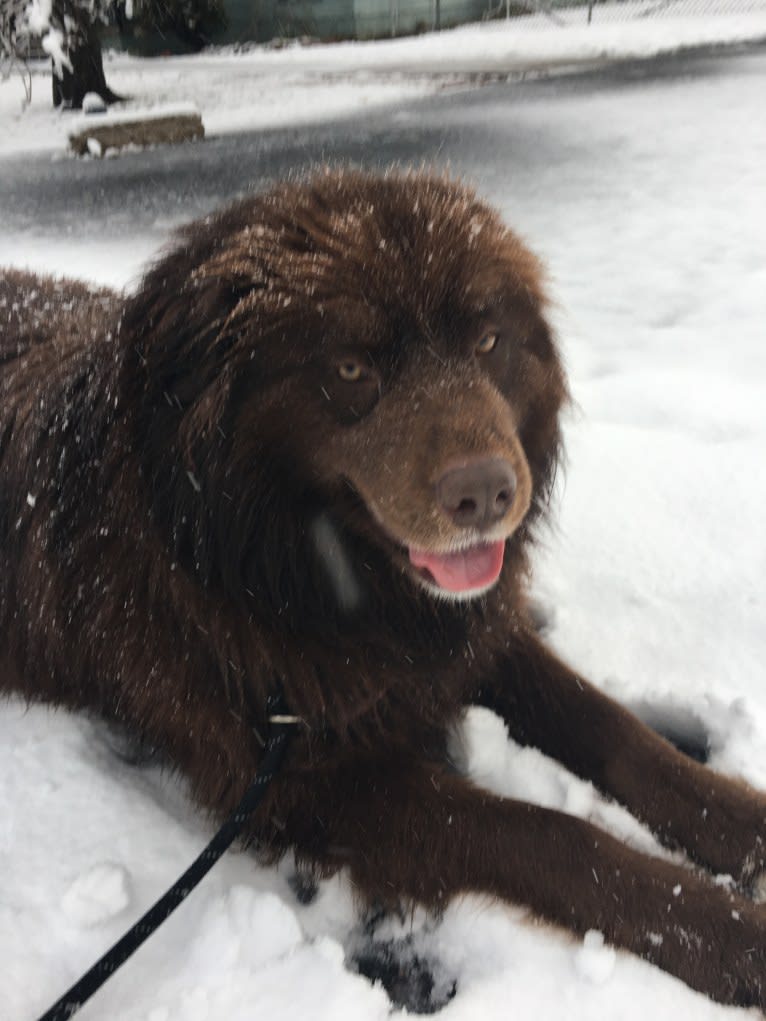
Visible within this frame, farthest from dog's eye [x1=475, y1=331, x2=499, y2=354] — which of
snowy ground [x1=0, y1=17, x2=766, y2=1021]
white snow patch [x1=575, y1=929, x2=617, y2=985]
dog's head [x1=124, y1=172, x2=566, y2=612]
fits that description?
white snow patch [x1=575, y1=929, x2=617, y2=985]

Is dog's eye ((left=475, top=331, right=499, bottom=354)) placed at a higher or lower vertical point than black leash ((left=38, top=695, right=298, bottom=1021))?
higher

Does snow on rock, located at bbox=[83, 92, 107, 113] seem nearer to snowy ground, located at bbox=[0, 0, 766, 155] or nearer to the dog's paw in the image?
snowy ground, located at bbox=[0, 0, 766, 155]

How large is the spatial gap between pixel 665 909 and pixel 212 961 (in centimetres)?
93

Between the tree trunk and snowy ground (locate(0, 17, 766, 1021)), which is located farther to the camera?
Result: the tree trunk

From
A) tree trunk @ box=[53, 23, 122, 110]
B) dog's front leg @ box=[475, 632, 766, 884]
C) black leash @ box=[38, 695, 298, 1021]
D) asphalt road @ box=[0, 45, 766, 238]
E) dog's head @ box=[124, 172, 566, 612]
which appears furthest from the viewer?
tree trunk @ box=[53, 23, 122, 110]

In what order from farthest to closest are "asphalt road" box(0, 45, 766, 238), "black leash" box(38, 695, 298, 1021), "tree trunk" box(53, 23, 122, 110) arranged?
"tree trunk" box(53, 23, 122, 110) → "asphalt road" box(0, 45, 766, 238) → "black leash" box(38, 695, 298, 1021)

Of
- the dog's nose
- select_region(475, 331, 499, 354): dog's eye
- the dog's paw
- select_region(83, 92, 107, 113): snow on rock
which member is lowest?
the dog's paw

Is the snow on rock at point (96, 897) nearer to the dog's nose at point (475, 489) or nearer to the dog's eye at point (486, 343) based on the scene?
the dog's nose at point (475, 489)

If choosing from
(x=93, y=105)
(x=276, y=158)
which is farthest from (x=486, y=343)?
(x=93, y=105)

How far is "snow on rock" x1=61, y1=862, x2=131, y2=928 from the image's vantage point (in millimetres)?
1737

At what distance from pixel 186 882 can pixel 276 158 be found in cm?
873

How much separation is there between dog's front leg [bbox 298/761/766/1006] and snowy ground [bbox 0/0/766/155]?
11.4 m

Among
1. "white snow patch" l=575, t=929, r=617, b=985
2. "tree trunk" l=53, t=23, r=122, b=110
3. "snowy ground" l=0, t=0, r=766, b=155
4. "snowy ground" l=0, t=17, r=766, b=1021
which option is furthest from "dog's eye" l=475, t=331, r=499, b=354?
"tree trunk" l=53, t=23, r=122, b=110

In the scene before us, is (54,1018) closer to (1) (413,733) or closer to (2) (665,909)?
(1) (413,733)
